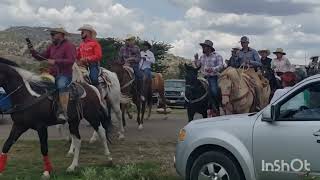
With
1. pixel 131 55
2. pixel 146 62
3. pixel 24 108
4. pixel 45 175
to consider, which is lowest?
pixel 45 175

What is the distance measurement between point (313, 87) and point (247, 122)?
1026 mm

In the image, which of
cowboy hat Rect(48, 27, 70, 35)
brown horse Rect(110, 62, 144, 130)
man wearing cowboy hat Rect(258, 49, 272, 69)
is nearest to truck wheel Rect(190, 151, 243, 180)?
cowboy hat Rect(48, 27, 70, 35)

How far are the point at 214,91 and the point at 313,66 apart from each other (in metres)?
6.65

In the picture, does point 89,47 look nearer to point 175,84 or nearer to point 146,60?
point 146,60

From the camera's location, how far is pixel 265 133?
8250 millimetres

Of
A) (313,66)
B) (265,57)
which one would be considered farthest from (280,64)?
(313,66)

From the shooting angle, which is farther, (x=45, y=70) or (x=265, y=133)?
(x=45, y=70)

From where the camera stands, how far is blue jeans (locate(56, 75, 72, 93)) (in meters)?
11.4

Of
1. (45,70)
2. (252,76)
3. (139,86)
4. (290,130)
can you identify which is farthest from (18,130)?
(139,86)

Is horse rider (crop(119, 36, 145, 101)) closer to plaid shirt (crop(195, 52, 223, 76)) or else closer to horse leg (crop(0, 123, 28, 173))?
plaid shirt (crop(195, 52, 223, 76))

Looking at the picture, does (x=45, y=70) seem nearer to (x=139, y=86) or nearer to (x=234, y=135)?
(x=139, y=86)

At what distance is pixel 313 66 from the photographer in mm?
21078

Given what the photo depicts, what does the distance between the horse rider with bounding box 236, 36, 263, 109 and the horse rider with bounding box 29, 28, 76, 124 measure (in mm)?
5626

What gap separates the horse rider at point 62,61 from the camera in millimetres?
11367
